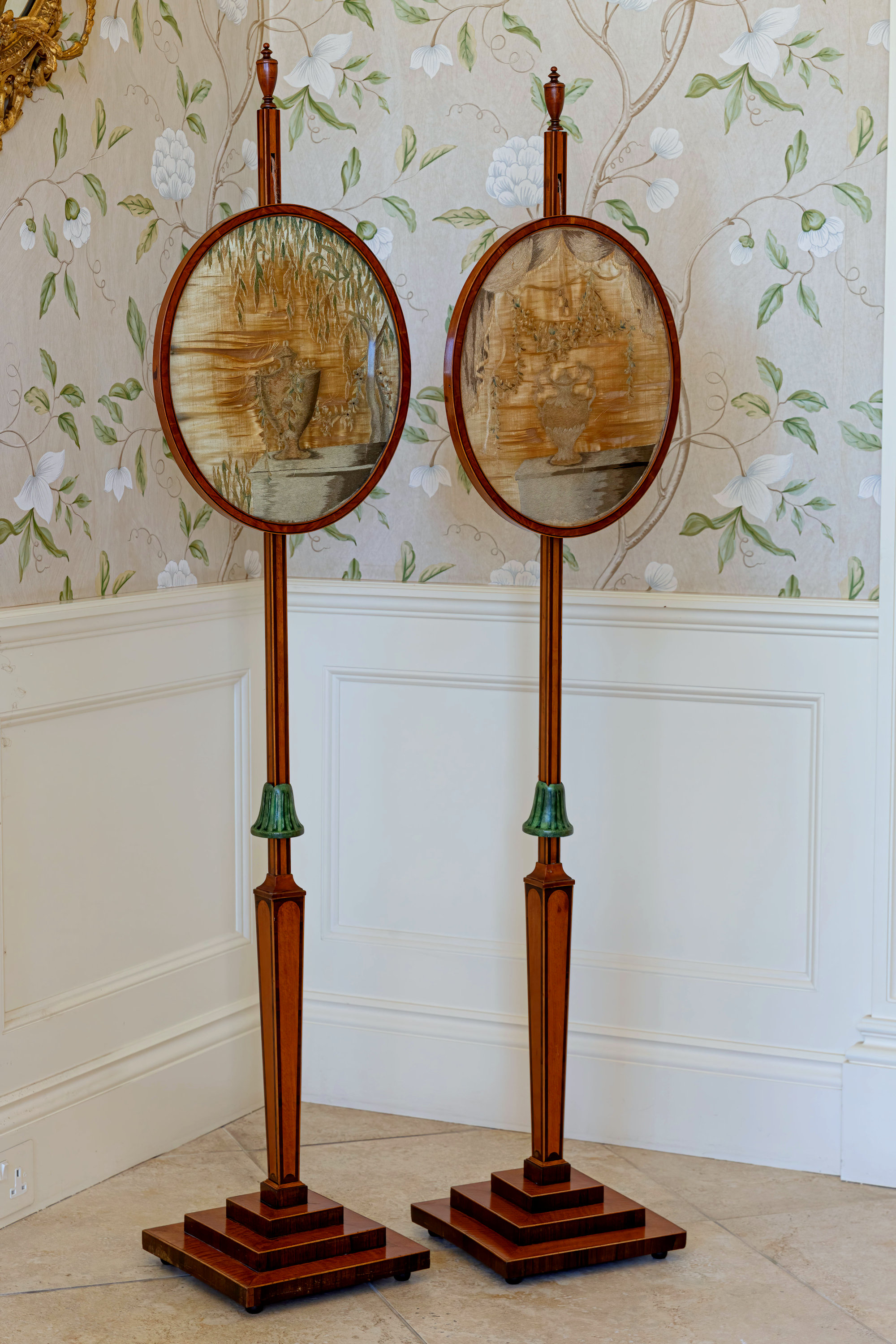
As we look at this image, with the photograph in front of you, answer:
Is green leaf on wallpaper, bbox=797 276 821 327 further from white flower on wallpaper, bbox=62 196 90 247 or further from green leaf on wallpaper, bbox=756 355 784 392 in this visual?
white flower on wallpaper, bbox=62 196 90 247

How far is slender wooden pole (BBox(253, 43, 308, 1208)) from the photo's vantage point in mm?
2068

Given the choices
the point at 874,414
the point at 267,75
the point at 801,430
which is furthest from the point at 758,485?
the point at 267,75

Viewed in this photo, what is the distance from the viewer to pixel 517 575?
8.66ft

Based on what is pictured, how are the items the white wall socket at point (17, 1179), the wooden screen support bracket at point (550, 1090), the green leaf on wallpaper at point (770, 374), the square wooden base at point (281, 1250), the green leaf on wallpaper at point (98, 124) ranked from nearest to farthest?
the square wooden base at point (281, 1250), the wooden screen support bracket at point (550, 1090), the white wall socket at point (17, 1179), the green leaf on wallpaper at point (98, 124), the green leaf on wallpaper at point (770, 374)

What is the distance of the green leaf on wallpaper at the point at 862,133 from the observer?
2352mm

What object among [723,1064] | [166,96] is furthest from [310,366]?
[723,1064]

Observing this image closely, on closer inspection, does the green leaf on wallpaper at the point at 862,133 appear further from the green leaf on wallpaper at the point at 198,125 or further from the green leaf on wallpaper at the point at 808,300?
the green leaf on wallpaper at the point at 198,125

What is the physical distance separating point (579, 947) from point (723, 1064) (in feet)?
1.05

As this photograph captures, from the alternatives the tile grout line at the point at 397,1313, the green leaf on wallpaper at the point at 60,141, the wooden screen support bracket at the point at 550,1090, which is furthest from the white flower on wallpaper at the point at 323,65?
the tile grout line at the point at 397,1313

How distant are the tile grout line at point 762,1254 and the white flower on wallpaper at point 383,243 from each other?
5.42 feet

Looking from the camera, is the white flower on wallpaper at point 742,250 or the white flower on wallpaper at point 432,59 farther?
the white flower on wallpaper at point 432,59

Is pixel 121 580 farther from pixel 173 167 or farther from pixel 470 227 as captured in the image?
pixel 470 227

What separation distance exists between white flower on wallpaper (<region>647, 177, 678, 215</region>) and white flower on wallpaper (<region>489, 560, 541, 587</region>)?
0.64 m

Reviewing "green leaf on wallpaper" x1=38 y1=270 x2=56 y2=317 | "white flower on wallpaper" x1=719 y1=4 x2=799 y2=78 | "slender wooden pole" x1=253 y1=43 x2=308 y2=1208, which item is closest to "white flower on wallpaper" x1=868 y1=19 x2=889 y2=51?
"white flower on wallpaper" x1=719 y1=4 x2=799 y2=78
